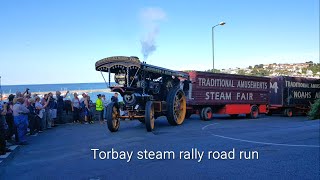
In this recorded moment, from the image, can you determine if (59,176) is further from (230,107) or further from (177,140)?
(230,107)

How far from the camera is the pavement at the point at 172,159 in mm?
7836

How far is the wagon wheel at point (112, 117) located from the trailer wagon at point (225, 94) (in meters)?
5.82

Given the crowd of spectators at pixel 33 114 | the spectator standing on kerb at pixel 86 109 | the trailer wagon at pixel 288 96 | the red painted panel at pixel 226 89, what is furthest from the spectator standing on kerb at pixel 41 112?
the trailer wagon at pixel 288 96

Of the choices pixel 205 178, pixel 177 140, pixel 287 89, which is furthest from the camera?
pixel 287 89

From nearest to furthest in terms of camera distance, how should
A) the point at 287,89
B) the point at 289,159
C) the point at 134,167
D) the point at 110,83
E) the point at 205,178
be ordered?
the point at 205,178
the point at 134,167
the point at 289,159
the point at 110,83
the point at 287,89

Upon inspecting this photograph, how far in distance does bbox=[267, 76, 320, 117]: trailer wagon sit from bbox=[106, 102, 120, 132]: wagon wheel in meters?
15.3

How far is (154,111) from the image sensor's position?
16.4m

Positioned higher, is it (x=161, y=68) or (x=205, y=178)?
(x=161, y=68)

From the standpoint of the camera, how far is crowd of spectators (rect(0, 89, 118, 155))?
1271cm

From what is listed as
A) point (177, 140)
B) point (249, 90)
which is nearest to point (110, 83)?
point (177, 140)

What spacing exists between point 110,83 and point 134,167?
7.20m

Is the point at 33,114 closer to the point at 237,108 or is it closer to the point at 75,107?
the point at 75,107
